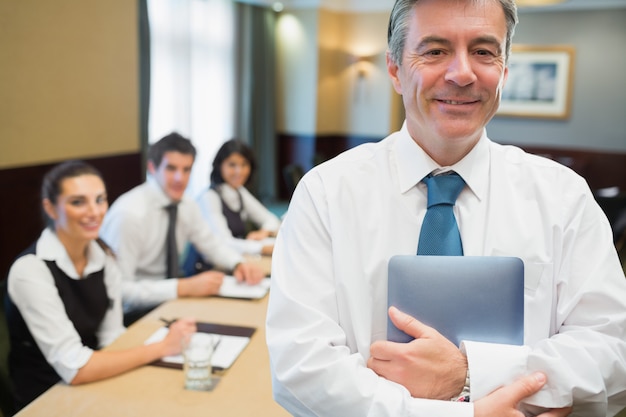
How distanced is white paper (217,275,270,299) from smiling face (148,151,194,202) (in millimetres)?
727

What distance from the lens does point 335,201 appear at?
1112 mm

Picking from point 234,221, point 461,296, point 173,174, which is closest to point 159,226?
point 173,174

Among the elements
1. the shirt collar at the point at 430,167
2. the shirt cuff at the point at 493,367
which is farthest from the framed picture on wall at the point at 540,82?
the shirt cuff at the point at 493,367

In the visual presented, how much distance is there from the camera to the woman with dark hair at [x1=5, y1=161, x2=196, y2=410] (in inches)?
67.2

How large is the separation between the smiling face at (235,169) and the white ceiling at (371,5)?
13.8 feet

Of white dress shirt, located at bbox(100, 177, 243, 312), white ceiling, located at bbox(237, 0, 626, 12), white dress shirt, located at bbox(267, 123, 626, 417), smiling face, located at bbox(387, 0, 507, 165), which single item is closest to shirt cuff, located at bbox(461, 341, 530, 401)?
white dress shirt, located at bbox(267, 123, 626, 417)

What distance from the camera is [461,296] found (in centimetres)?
102

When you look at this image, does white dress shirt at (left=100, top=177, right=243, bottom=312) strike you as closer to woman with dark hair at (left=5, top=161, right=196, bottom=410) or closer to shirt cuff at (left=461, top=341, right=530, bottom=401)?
woman with dark hair at (left=5, top=161, right=196, bottom=410)

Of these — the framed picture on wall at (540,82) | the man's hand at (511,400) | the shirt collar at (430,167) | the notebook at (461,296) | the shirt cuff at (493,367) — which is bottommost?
the man's hand at (511,400)

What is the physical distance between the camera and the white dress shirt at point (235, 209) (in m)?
3.52

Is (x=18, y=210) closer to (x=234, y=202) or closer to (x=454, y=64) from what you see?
(x=234, y=202)

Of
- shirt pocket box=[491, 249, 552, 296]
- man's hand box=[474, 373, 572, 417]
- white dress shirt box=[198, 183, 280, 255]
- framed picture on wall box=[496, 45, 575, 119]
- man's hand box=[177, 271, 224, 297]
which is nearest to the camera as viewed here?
man's hand box=[474, 373, 572, 417]

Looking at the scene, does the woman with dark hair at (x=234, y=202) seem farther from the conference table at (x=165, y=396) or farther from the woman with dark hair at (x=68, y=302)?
the conference table at (x=165, y=396)

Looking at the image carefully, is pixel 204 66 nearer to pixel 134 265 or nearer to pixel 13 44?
pixel 13 44
